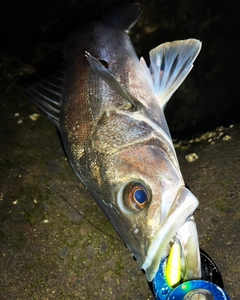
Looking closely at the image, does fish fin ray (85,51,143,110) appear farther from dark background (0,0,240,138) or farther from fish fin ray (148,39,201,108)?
dark background (0,0,240,138)

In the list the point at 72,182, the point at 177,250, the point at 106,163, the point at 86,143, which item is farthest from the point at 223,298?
the point at 72,182

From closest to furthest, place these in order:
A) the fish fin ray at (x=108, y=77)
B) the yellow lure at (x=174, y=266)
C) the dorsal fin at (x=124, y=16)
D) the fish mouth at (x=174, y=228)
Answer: the fish mouth at (x=174, y=228)
the yellow lure at (x=174, y=266)
the fish fin ray at (x=108, y=77)
the dorsal fin at (x=124, y=16)

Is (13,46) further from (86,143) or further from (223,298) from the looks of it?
(223,298)

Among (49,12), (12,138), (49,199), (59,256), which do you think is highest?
(49,12)

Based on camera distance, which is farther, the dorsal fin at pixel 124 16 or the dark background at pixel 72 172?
the dorsal fin at pixel 124 16

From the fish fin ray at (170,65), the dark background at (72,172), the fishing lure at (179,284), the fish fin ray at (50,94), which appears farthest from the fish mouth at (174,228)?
the fish fin ray at (50,94)

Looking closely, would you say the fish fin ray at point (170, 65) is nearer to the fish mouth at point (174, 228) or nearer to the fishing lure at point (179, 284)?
the fish mouth at point (174, 228)

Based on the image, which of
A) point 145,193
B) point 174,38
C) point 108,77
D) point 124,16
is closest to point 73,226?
point 145,193
